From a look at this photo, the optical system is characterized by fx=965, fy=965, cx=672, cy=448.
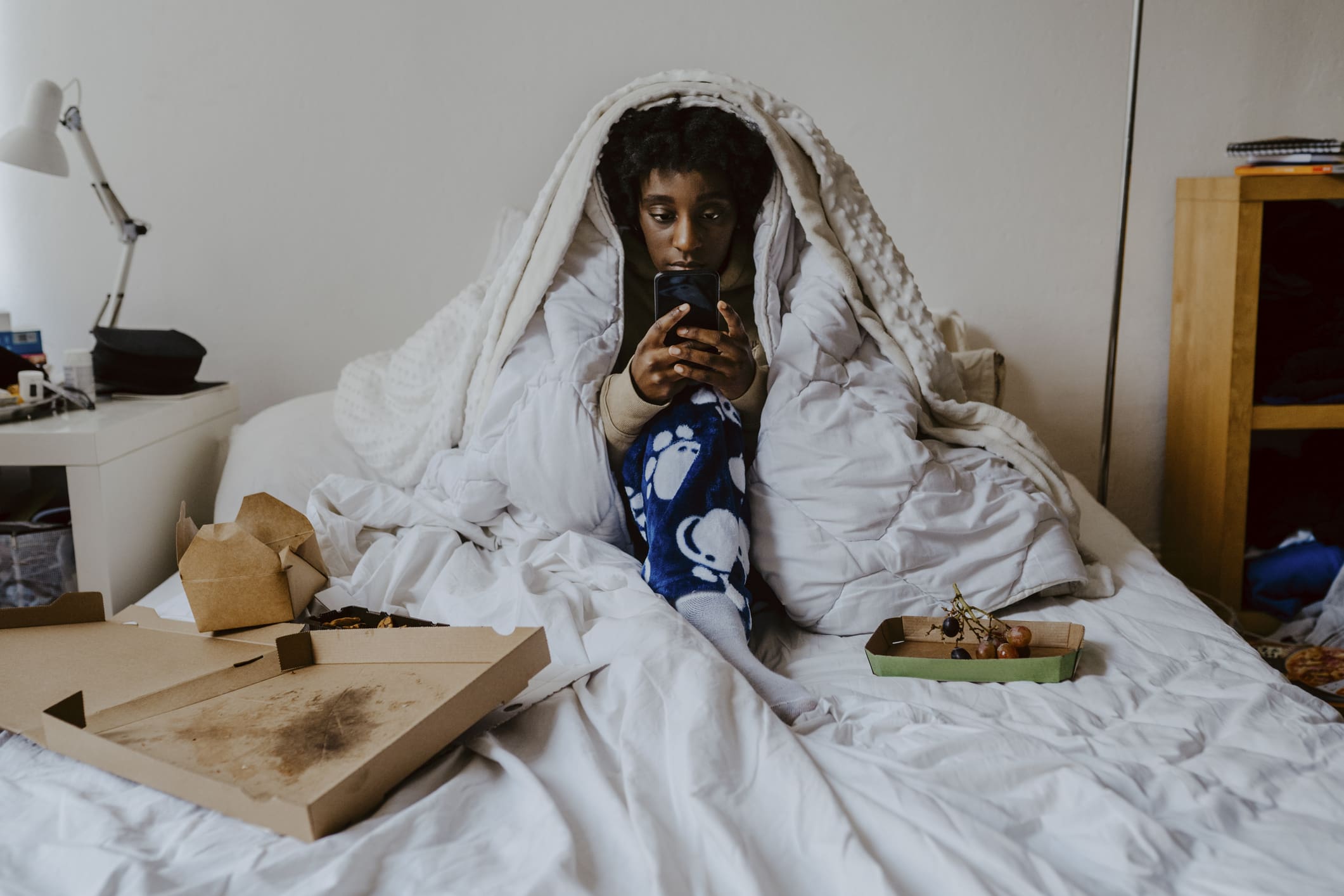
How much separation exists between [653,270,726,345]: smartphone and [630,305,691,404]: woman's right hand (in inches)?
0.5

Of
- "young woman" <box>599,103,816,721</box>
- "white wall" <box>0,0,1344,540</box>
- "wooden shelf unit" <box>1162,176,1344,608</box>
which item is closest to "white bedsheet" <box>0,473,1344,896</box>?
"young woman" <box>599,103,816,721</box>

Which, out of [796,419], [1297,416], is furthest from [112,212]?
[1297,416]

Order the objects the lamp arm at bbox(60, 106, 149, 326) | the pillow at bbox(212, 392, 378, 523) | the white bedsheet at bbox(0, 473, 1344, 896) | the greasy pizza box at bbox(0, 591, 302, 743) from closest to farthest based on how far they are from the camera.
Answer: the white bedsheet at bbox(0, 473, 1344, 896) < the greasy pizza box at bbox(0, 591, 302, 743) < the pillow at bbox(212, 392, 378, 523) < the lamp arm at bbox(60, 106, 149, 326)

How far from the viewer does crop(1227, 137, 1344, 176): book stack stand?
153 cm

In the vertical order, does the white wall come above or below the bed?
above

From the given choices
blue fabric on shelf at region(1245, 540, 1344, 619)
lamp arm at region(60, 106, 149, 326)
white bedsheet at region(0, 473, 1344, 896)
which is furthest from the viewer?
blue fabric on shelf at region(1245, 540, 1344, 619)

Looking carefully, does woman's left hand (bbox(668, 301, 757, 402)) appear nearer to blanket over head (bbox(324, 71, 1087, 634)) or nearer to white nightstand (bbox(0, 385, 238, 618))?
blanket over head (bbox(324, 71, 1087, 634))

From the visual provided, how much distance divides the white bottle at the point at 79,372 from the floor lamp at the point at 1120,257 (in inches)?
63.6

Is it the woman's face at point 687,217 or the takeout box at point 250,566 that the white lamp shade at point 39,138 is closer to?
the takeout box at point 250,566

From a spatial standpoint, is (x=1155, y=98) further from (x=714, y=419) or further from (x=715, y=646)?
(x=715, y=646)

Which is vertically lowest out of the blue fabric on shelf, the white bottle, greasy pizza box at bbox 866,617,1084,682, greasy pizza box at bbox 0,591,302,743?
the blue fabric on shelf

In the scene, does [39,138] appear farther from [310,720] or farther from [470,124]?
[310,720]

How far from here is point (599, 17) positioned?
173cm

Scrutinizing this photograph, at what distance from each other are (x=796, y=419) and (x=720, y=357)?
0.37 ft
